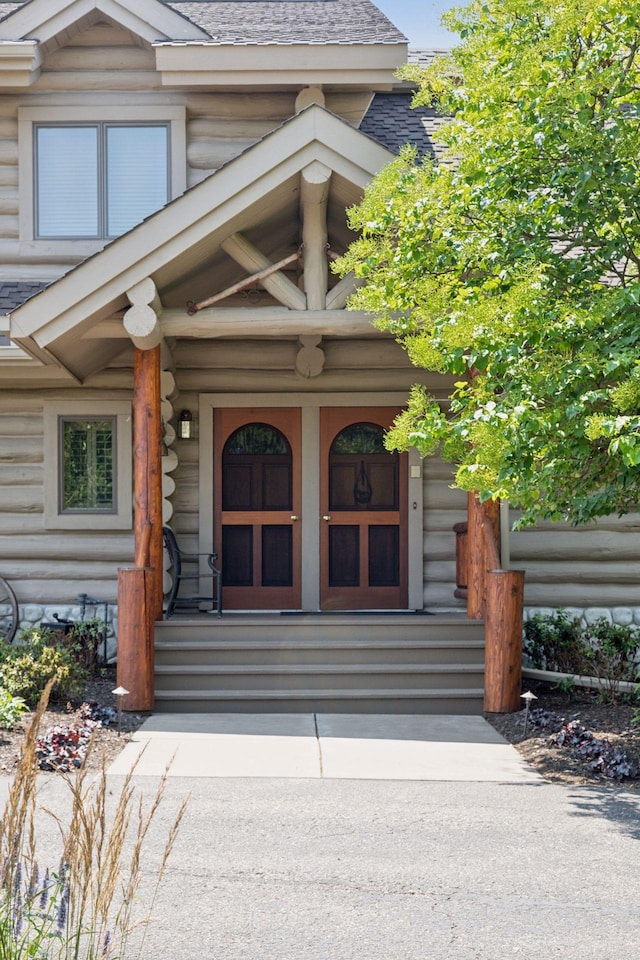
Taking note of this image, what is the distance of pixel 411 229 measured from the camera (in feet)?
25.0

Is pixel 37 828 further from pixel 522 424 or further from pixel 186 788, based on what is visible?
pixel 522 424

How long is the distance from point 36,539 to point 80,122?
15.1 feet

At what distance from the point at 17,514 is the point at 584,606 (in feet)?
20.2

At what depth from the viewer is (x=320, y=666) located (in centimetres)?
A: 963

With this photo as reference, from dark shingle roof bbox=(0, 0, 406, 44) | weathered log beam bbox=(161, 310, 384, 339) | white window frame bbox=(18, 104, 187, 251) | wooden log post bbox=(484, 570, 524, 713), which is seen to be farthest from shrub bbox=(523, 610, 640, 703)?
dark shingle roof bbox=(0, 0, 406, 44)

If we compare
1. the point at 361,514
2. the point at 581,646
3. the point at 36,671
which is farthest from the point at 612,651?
the point at 36,671

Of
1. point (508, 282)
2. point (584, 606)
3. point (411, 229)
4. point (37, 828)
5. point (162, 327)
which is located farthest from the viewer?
point (584, 606)

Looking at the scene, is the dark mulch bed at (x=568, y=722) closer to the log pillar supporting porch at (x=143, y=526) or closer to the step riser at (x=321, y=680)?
the step riser at (x=321, y=680)

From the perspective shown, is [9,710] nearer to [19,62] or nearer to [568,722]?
[568,722]

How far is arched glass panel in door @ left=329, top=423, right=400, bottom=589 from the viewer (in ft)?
38.4

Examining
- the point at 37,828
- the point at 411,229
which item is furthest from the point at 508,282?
the point at 37,828

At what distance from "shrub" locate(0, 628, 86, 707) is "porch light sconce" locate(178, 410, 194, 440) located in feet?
9.42

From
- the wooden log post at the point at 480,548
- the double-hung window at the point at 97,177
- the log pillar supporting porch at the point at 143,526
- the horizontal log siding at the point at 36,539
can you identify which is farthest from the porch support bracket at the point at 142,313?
the wooden log post at the point at 480,548

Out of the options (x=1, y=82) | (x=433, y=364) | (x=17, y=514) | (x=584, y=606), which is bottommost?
(x=584, y=606)
